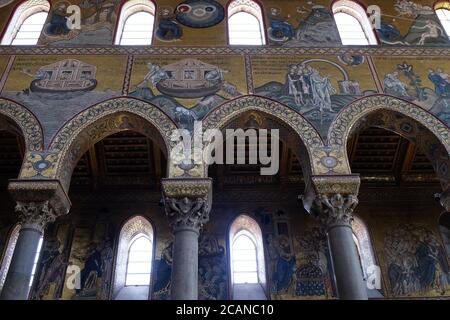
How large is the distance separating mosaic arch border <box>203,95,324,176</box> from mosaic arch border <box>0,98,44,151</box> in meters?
3.45

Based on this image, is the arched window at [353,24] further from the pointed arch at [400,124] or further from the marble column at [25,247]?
the marble column at [25,247]

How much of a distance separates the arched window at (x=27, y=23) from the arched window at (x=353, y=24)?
26.6 ft

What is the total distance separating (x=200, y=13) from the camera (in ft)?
42.3

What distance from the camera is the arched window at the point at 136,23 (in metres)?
12.4

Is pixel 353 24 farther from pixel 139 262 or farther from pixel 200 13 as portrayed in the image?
pixel 139 262

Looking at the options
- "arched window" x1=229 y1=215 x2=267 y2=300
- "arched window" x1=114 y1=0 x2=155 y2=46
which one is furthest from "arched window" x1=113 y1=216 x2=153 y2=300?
"arched window" x1=114 y1=0 x2=155 y2=46

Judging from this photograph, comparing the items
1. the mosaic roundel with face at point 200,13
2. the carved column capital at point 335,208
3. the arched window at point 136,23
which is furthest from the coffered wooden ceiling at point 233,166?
the carved column capital at point 335,208

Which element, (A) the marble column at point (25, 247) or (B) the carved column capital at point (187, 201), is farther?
(B) the carved column capital at point (187, 201)

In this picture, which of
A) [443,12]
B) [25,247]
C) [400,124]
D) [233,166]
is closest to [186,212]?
[25,247]

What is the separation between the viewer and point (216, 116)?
10.2 m

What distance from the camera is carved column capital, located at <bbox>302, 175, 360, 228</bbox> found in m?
9.03

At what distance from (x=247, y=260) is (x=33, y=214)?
5.76 meters

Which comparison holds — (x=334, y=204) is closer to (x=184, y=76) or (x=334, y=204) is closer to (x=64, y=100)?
(x=184, y=76)

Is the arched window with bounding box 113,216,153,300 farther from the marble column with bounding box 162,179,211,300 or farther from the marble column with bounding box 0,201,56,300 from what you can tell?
the marble column with bounding box 162,179,211,300
